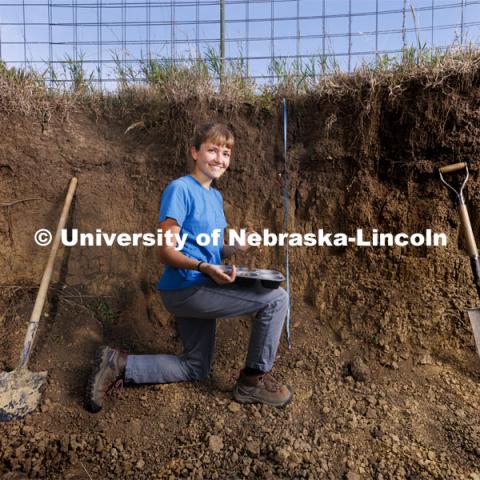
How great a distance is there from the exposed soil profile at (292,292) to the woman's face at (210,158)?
0.92m

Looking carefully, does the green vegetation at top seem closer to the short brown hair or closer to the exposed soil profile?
the exposed soil profile

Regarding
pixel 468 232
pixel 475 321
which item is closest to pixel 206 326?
pixel 475 321

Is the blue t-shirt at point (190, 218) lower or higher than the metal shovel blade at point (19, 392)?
higher

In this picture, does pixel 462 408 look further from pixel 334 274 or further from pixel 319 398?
pixel 334 274

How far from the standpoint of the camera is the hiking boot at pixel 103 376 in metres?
2.52

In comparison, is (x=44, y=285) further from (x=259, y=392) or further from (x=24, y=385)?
(x=259, y=392)

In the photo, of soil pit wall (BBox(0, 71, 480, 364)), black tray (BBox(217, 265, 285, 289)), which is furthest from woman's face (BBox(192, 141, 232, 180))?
soil pit wall (BBox(0, 71, 480, 364))

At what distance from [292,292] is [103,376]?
62.6 inches

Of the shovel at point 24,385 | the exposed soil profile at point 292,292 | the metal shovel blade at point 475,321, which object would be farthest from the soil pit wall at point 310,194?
the shovel at point 24,385

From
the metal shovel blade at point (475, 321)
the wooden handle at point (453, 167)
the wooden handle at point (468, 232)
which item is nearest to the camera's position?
the metal shovel blade at point (475, 321)

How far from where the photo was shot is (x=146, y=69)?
13.4ft

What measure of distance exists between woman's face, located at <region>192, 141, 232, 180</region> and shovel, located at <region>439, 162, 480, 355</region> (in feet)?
5.44

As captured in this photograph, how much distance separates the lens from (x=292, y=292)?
3438 mm
